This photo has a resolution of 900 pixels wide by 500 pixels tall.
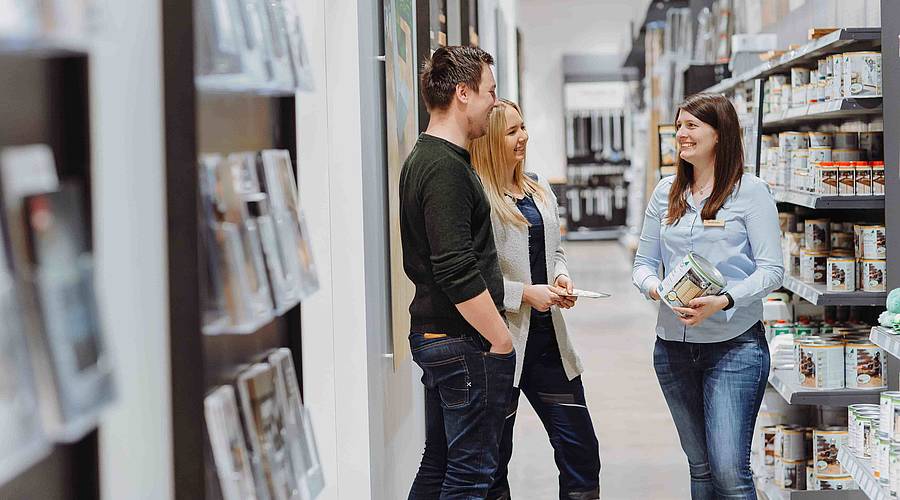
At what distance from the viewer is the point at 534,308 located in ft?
10.5

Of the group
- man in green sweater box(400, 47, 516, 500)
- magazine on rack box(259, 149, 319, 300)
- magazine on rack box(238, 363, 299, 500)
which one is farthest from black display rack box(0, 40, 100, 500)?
man in green sweater box(400, 47, 516, 500)

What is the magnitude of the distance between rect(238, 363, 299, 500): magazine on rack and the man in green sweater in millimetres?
921

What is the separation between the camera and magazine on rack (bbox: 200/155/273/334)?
1313 millimetres

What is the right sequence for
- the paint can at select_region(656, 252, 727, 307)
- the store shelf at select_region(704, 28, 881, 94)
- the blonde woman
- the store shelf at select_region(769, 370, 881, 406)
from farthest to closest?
the store shelf at select_region(769, 370, 881, 406) → the store shelf at select_region(704, 28, 881, 94) → the blonde woman → the paint can at select_region(656, 252, 727, 307)

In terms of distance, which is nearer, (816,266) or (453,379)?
(453,379)

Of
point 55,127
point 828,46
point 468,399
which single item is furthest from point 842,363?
point 55,127

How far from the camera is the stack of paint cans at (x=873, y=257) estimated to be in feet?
12.4

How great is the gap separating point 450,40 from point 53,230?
4538mm

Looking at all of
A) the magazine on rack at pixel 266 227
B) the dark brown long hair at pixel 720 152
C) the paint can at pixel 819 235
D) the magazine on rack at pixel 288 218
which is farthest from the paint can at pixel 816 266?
the magazine on rack at pixel 266 227

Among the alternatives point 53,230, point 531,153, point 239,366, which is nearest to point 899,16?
point 239,366

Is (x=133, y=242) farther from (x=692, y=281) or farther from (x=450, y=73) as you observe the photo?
(x=692, y=281)

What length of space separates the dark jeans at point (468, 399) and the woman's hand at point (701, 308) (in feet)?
1.97

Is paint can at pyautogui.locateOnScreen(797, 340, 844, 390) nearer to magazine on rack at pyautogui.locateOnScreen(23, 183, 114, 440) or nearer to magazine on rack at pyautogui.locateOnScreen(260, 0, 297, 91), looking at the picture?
magazine on rack at pyautogui.locateOnScreen(260, 0, 297, 91)

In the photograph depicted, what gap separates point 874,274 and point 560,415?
1420mm
